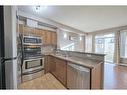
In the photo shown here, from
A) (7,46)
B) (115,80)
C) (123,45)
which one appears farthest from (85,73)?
(123,45)

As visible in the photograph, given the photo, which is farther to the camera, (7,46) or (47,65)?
(47,65)

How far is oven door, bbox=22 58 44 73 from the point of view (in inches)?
150

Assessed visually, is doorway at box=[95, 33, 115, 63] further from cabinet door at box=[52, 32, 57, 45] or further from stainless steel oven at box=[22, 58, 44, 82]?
stainless steel oven at box=[22, 58, 44, 82]

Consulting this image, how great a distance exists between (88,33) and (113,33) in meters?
2.55

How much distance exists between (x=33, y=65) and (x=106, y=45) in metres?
5.86

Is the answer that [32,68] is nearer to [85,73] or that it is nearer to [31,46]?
[31,46]

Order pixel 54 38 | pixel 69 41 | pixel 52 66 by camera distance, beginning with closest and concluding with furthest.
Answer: pixel 52 66 < pixel 54 38 < pixel 69 41

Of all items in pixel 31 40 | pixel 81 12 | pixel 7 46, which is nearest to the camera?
pixel 7 46

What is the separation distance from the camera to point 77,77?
2.52 meters

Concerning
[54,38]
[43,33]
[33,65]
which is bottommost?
[33,65]

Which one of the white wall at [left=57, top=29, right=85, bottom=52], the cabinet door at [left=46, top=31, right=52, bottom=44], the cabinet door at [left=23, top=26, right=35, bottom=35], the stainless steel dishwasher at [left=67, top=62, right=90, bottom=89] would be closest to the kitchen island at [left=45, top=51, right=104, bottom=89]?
the stainless steel dishwasher at [left=67, top=62, right=90, bottom=89]

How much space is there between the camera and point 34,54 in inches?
165

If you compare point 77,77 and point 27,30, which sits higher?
point 27,30
